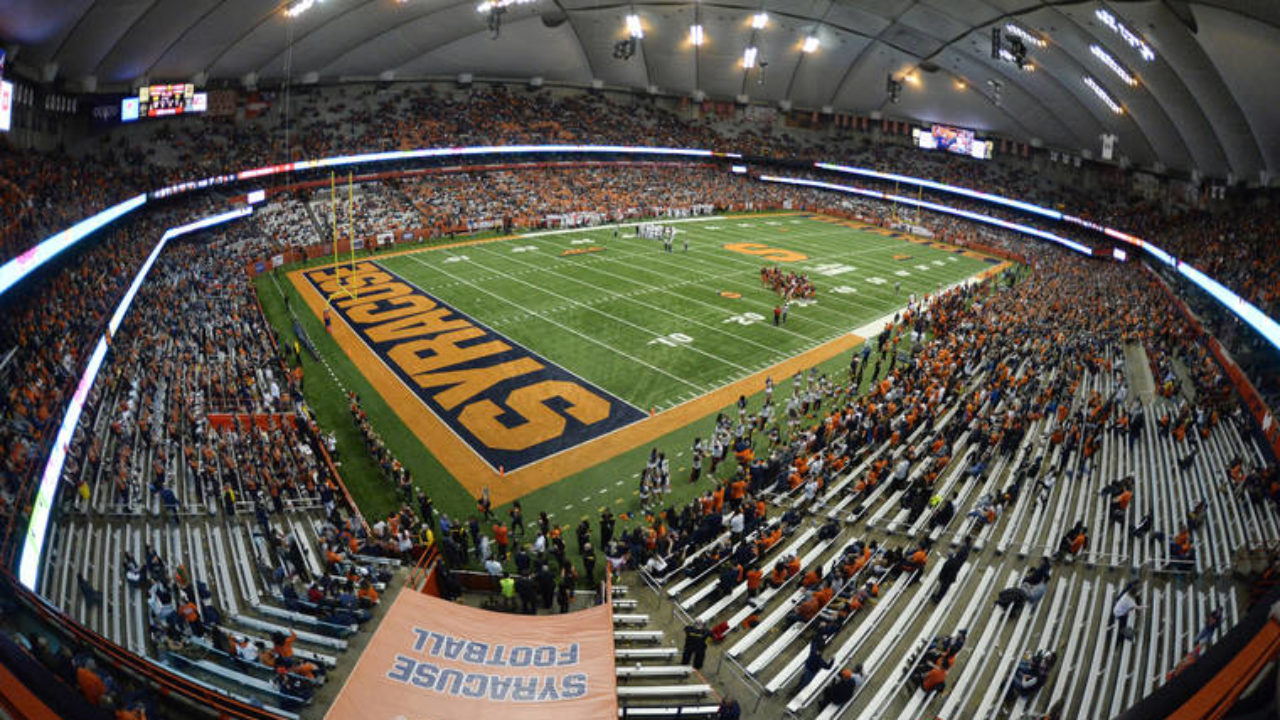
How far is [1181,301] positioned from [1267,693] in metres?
31.5

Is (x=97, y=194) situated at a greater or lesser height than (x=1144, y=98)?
lesser

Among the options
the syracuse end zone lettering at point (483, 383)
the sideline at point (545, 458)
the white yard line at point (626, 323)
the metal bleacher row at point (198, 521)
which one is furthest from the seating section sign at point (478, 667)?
the white yard line at point (626, 323)

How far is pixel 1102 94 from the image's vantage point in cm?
4072

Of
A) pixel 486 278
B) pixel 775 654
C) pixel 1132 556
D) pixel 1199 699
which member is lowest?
pixel 775 654

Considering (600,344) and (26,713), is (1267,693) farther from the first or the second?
(600,344)

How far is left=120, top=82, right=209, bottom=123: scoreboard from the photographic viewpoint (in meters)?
35.2

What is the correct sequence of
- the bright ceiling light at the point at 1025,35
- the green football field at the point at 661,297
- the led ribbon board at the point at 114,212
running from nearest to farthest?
the led ribbon board at the point at 114,212, the green football field at the point at 661,297, the bright ceiling light at the point at 1025,35

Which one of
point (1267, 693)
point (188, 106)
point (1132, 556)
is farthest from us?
point (188, 106)

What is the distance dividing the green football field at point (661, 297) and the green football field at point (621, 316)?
87 mm

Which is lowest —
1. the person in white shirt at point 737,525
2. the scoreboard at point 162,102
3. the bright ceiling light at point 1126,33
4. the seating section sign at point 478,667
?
the seating section sign at point 478,667

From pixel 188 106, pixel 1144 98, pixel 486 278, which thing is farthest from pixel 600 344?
pixel 1144 98

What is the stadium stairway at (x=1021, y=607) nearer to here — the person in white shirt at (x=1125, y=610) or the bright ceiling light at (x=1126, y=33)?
the person in white shirt at (x=1125, y=610)

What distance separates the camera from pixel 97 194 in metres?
27.1

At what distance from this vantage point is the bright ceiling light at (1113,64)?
34938 millimetres
